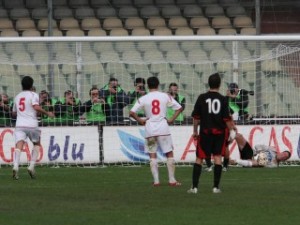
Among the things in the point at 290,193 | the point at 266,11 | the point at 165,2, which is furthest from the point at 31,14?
the point at 290,193

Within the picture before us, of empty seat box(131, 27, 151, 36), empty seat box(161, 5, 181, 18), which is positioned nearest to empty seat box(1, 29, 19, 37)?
empty seat box(131, 27, 151, 36)

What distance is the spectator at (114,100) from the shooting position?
25.8 metres

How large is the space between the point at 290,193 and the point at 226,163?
6112 millimetres

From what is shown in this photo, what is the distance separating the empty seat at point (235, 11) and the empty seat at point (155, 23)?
214 centimetres

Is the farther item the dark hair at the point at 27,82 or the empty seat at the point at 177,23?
the empty seat at the point at 177,23

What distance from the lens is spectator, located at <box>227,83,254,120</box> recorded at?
25719 millimetres

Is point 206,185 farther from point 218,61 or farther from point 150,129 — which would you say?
point 218,61

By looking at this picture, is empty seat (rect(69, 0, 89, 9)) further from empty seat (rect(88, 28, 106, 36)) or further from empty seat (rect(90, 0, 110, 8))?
empty seat (rect(88, 28, 106, 36))

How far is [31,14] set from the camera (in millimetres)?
34125

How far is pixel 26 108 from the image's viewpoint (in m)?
21.2

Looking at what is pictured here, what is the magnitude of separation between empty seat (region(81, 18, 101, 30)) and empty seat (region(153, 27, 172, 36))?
1.88 meters

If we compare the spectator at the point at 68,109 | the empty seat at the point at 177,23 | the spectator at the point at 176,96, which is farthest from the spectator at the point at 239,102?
the empty seat at the point at 177,23

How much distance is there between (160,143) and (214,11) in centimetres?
1560

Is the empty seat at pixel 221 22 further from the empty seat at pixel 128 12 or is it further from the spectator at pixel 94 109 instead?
the spectator at pixel 94 109
